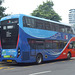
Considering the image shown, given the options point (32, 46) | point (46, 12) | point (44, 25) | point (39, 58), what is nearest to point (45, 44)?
point (39, 58)

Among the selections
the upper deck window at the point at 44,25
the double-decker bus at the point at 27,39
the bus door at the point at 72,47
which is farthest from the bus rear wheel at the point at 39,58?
the bus door at the point at 72,47

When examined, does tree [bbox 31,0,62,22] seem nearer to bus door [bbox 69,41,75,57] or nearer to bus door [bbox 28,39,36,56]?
bus door [bbox 69,41,75,57]

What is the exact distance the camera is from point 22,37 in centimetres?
1397

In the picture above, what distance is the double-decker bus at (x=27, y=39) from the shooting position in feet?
45.6

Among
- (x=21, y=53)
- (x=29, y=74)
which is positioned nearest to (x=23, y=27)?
(x=21, y=53)

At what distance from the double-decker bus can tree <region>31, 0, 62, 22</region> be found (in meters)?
28.5

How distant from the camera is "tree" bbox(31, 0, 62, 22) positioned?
46.9 m

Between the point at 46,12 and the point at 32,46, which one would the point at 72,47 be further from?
the point at 46,12

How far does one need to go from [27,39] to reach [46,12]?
3471 cm

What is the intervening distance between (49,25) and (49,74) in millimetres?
8358

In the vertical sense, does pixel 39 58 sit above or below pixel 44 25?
below

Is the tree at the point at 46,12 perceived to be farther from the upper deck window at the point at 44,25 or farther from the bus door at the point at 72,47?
the upper deck window at the point at 44,25

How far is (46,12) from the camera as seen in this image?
1906 inches

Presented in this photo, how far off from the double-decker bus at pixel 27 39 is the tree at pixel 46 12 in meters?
28.5
